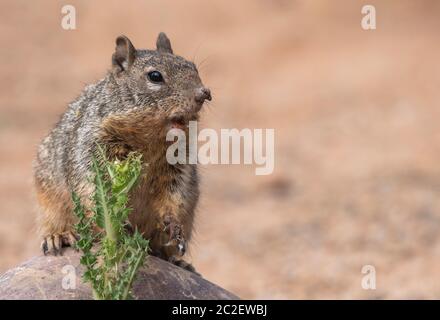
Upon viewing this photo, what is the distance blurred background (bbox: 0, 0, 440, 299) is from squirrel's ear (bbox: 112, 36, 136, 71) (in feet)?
5.10

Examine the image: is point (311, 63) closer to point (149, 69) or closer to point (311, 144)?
point (311, 144)

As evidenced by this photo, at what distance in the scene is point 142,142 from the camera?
6793mm

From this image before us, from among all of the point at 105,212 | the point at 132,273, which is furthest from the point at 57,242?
the point at 132,273

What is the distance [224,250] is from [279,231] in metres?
0.94

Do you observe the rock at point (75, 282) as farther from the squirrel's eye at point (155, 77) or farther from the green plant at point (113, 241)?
the squirrel's eye at point (155, 77)

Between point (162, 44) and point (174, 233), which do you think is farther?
point (162, 44)

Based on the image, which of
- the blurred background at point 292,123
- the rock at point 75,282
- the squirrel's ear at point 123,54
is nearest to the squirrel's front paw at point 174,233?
the rock at point 75,282

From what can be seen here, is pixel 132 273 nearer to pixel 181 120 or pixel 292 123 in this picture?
pixel 181 120

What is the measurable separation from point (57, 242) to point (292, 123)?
1182 cm

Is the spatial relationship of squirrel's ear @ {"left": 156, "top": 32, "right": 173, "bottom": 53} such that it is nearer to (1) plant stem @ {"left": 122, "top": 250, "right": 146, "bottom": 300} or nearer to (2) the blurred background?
(2) the blurred background

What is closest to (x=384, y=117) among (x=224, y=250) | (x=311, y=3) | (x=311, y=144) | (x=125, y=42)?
(x=311, y=144)

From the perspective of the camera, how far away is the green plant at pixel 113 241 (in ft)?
18.1

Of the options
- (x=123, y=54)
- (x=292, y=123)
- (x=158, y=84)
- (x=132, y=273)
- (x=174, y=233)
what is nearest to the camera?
(x=132, y=273)

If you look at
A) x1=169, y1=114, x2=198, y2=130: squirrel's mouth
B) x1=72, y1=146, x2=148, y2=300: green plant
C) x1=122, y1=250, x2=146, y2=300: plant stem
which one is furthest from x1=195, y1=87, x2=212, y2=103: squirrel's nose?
Result: x1=122, y1=250, x2=146, y2=300: plant stem
